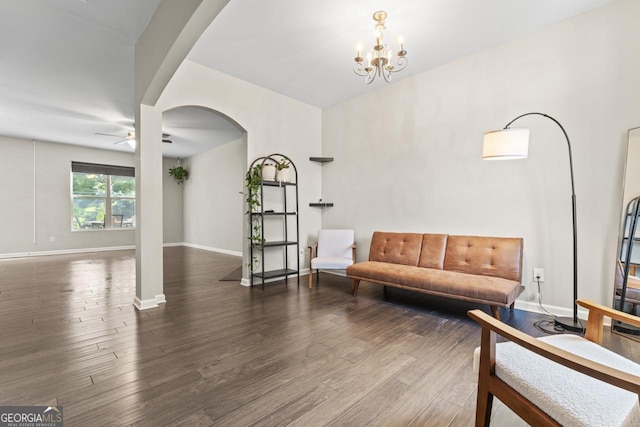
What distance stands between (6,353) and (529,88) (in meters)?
5.33

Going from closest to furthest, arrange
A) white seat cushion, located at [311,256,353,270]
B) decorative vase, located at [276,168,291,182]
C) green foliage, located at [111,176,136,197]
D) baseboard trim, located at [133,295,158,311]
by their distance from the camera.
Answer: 1. baseboard trim, located at [133,295,158,311]
2. white seat cushion, located at [311,256,353,270]
3. decorative vase, located at [276,168,291,182]
4. green foliage, located at [111,176,136,197]

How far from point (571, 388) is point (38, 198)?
9.86 meters

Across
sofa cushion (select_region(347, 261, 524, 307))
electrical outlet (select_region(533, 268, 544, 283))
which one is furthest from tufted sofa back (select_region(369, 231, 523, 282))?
electrical outlet (select_region(533, 268, 544, 283))

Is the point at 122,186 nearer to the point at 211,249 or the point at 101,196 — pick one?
the point at 101,196

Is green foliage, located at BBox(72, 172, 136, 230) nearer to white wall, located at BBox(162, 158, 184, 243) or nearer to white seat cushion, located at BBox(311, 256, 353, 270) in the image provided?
white wall, located at BBox(162, 158, 184, 243)

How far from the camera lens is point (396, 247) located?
12.6 ft

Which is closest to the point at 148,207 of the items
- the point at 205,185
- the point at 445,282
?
the point at 445,282

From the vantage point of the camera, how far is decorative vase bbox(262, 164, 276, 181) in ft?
13.2

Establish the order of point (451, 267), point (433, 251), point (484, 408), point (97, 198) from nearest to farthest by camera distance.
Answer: point (484, 408) → point (451, 267) → point (433, 251) → point (97, 198)

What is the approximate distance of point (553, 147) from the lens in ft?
9.62

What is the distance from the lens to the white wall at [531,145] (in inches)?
104

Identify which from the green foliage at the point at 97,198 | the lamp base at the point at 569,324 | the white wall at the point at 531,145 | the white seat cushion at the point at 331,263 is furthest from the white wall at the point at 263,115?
the green foliage at the point at 97,198

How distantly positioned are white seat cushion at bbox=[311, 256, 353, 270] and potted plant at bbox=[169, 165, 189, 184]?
672 centimetres

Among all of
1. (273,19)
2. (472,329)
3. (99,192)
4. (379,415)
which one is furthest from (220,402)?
(99,192)
